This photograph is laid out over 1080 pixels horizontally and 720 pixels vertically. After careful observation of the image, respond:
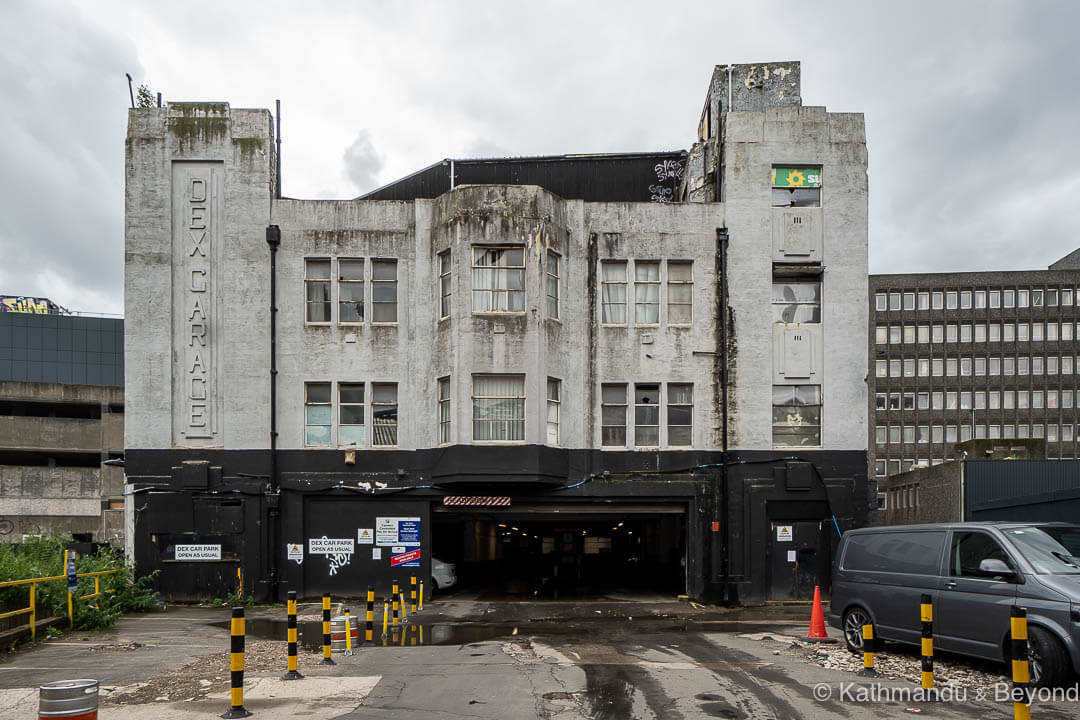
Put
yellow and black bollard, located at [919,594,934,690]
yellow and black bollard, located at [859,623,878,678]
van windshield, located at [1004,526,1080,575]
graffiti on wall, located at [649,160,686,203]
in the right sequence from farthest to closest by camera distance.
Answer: graffiti on wall, located at [649,160,686,203]
yellow and black bollard, located at [859,623,878,678]
van windshield, located at [1004,526,1080,575]
yellow and black bollard, located at [919,594,934,690]

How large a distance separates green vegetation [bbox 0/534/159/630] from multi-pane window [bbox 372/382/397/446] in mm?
6459

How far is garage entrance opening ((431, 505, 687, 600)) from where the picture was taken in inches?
1035

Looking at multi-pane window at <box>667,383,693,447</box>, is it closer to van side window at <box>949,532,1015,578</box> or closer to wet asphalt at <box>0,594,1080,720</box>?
wet asphalt at <box>0,594,1080,720</box>

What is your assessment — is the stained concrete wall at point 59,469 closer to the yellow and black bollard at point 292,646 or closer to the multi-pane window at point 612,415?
the multi-pane window at point 612,415

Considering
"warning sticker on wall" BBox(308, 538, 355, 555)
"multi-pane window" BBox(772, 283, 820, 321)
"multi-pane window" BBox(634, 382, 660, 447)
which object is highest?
"multi-pane window" BBox(772, 283, 820, 321)

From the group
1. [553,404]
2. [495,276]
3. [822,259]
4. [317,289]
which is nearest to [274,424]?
[317,289]

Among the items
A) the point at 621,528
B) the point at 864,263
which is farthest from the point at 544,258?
the point at 621,528

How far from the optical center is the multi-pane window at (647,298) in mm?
24531

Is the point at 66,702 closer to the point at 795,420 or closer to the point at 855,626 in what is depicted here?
the point at 855,626

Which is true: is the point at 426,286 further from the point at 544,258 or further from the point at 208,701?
the point at 208,701

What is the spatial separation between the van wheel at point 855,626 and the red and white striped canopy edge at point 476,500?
11127 mm

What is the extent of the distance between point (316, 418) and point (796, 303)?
1296 cm

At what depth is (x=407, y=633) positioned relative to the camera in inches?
674

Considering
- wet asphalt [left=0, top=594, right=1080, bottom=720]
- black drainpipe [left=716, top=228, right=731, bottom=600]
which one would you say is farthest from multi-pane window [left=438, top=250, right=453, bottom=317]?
wet asphalt [left=0, top=594, right=1080, bottom=720]
